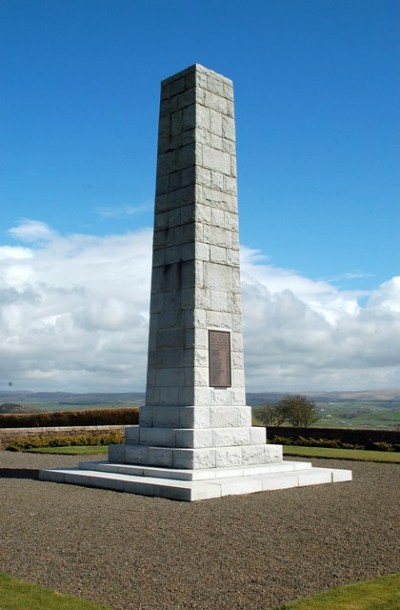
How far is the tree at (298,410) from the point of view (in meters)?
34.0

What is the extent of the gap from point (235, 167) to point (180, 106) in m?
1.90

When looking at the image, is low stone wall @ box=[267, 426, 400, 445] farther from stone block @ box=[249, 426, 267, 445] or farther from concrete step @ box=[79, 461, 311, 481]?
stone block @ box=[249, 426, 267, 445]

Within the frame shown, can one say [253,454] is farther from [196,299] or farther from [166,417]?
[196,299]

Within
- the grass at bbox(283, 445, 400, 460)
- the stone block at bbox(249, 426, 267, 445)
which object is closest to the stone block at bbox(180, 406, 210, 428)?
the stone block at bbox(249, 426, 267, 445)

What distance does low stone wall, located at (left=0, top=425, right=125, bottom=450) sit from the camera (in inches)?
920

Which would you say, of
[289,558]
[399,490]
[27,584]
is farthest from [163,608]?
[399,490]

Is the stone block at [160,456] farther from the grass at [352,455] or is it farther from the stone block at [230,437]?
the grass at [352,455]

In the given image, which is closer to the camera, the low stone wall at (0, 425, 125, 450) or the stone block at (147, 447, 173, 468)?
the stone block at (147, 447, 173, 468)

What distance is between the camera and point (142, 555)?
704 centimetres

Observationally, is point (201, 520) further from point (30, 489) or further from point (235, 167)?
point (235, 167)

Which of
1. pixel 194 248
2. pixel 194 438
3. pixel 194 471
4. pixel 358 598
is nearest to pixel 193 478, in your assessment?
pixel 194 471

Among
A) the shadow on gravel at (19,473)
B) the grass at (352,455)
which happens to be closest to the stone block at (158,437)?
the shadow on gravel at (19,473)

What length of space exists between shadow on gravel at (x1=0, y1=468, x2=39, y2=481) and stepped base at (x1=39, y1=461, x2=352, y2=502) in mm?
754

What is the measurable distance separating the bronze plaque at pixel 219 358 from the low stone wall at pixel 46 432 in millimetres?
12444
